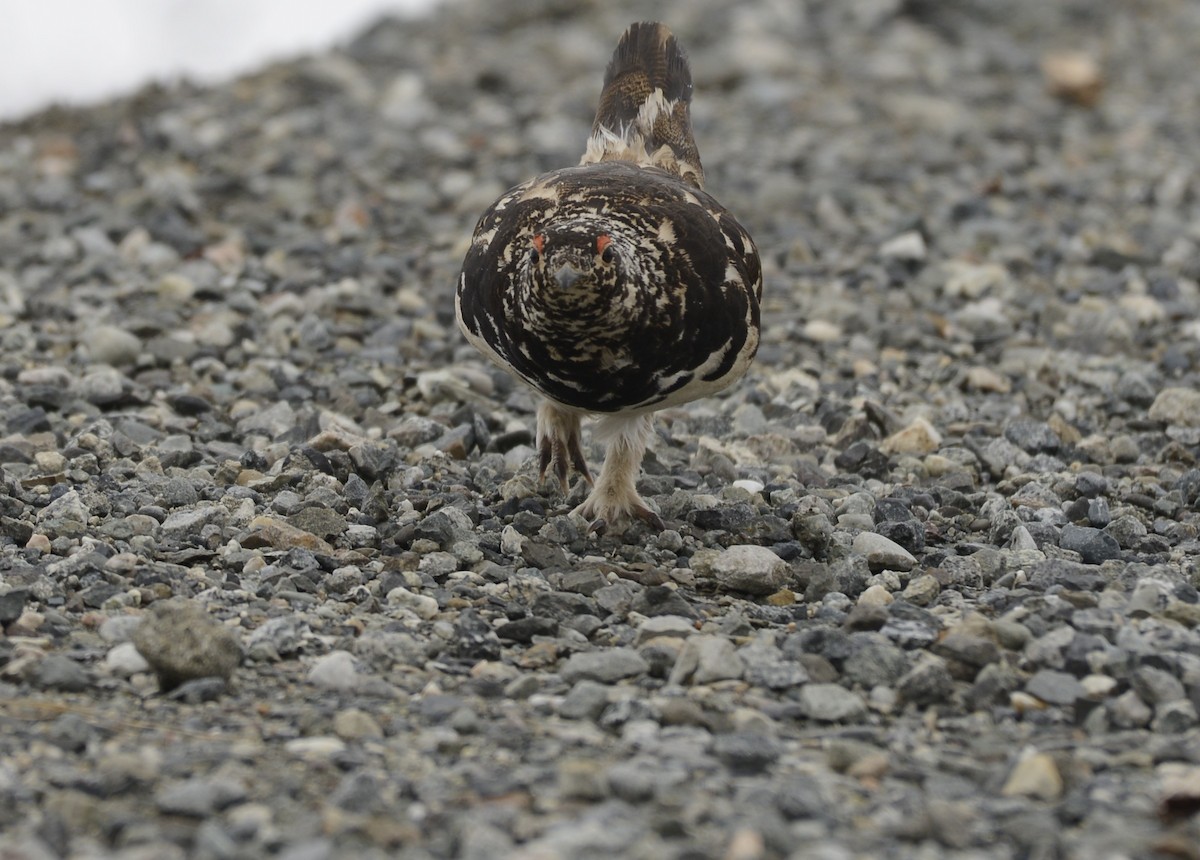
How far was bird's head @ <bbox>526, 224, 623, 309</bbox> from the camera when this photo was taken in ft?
16.7

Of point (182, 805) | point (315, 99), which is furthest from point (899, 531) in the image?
point (315, 99)

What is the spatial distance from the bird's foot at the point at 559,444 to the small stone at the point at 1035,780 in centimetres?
291

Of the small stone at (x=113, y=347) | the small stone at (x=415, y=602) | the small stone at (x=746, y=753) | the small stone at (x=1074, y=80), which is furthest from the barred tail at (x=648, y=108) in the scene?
the small stone at (x=1074, y=80)

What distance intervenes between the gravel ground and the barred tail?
4.50 feet

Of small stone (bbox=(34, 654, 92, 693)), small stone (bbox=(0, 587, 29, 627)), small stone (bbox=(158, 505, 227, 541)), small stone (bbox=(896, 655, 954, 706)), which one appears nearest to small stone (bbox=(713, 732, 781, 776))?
small stone (bbox=(896, 655, 954, 706))

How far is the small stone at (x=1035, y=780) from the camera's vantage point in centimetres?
388

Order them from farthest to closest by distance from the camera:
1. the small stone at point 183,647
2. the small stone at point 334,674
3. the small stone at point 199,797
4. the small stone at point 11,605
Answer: the small stone at point 11,605 < the small stone at point 334,674 < the small stone at point 183,647 < the small stone at point 199,797

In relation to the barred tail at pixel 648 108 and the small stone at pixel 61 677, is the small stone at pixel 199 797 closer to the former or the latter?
the small stone at pixel 61 677

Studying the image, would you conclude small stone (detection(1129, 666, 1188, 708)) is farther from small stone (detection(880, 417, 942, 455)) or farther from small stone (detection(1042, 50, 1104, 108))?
small stone (detection(1042, 50, 1104, 108))

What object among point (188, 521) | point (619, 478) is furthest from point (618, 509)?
point (188, 521)

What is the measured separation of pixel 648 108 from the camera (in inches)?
287

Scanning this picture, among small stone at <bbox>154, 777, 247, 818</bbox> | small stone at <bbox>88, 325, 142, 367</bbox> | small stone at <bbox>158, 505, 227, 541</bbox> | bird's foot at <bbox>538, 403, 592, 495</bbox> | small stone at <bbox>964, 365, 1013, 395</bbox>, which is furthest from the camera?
small stone at <bbox>964, 365, 1013, 395</bbox>

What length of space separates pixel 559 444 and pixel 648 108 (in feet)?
6.04

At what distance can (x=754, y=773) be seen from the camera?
396 cm
